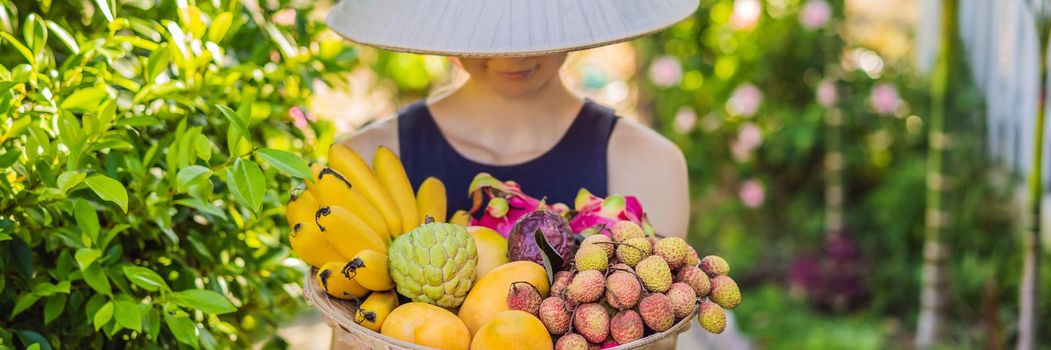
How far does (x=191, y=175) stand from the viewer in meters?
1.63

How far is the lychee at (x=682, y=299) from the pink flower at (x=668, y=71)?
3710 mm

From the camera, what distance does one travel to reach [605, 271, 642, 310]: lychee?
5.28 feet

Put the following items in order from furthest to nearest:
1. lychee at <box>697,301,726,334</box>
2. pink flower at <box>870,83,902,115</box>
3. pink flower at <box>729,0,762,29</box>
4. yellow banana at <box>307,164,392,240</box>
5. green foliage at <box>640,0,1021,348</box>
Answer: pink flower at <box>729,0,762,29</box>
pink flower at <box>870,83,902,115</box>
green foliage at <box>640,0,1021,348</box>
yellow banana at <box>307,164,392,240</box>
lychee at <box>697,301,726,334</box>

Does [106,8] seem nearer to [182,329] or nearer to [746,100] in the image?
[182,329]

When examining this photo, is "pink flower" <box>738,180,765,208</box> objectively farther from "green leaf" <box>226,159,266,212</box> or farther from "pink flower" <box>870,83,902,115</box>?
"green leaf" <box>226,159,266,212</box>

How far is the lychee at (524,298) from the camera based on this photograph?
164 centimetres

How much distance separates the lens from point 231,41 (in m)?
2.32

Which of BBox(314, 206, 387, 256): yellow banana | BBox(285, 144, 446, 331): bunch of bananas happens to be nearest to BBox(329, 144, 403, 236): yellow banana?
BBox(285, 144, 446, 331): bunch of bananas

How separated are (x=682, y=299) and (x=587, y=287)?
15 centimetres

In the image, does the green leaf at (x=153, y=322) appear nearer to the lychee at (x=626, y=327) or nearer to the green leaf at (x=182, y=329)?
the green leaf at (x=182, y=329)

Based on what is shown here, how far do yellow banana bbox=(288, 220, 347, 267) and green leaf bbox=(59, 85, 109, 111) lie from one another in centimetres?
38

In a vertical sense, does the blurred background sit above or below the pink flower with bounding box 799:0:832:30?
below

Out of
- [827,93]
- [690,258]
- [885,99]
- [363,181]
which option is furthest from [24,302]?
[885,99]

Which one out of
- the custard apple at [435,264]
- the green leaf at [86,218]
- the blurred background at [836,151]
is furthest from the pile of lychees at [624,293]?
the blurred background at [836,151]
